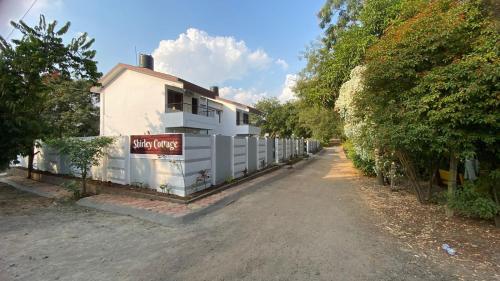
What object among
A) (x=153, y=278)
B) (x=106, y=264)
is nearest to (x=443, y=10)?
(x=153, y=278)

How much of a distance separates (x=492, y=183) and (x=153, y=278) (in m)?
6.56

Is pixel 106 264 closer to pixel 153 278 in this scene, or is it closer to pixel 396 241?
pixel 153 278

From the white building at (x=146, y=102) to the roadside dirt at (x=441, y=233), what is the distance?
13793mm

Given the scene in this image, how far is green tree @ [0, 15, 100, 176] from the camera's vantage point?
927 centimetres

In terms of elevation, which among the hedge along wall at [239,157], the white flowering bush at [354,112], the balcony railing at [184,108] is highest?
the balcony railing at [184,108]

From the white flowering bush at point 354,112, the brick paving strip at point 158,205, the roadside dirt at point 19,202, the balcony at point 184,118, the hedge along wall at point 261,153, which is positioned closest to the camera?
the brick paving strip at point 158,205

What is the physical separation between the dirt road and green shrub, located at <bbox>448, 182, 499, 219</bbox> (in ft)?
5.96

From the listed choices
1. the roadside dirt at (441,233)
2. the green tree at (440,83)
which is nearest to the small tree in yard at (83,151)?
the green tree at (440,83)

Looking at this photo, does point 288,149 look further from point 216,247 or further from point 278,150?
point 216,247

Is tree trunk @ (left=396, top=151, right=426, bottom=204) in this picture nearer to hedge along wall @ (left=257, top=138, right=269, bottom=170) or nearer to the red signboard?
the red signboard

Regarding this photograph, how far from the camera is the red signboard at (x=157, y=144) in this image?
316 inches

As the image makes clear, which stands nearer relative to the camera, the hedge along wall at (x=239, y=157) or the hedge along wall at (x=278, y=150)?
the hedge along wall at (x=239, y=157)

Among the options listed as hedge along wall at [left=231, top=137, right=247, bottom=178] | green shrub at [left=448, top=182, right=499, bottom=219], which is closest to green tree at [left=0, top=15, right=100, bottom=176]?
hedge along wall at [left=231, top=137, right=247, bottom=178]

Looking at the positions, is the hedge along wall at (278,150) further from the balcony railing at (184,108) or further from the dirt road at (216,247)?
the dirt road at (216,247)
